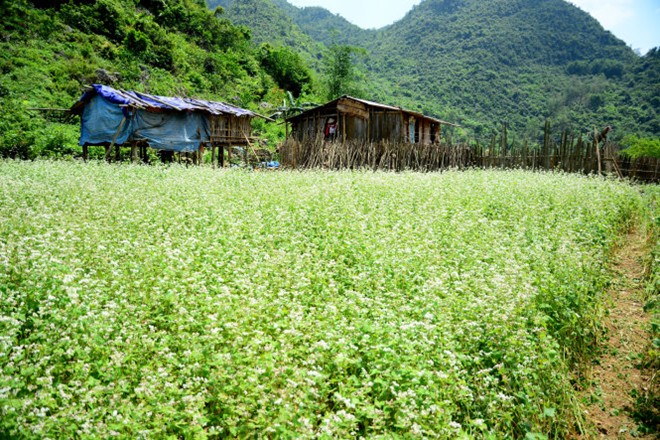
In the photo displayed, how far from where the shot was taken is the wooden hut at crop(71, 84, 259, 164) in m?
17.9

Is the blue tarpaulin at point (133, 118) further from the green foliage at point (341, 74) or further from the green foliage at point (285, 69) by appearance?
the green foliage at point (341, 74)

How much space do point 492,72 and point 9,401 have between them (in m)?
86.3

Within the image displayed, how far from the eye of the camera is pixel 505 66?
80438 mm

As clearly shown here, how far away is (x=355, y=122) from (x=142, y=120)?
1155cm

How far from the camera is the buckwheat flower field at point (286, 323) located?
291 cm

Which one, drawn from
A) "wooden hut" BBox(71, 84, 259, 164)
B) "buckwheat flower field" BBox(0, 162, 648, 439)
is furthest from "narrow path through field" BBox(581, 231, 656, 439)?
"wooden hut" BBox(71, 84, 259, 164)

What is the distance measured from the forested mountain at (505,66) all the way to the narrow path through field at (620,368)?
5747 centimetres

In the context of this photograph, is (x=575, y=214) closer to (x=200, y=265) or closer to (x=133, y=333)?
(x=200, y=265)

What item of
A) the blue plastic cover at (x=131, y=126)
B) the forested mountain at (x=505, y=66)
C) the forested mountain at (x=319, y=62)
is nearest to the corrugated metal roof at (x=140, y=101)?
the blue plastic cover at (x=131, y=126)

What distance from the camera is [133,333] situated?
3654 millimetres

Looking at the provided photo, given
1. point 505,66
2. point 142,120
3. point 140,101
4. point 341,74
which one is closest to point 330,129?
point 142,120

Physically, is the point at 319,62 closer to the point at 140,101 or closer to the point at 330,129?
the point at 330,129

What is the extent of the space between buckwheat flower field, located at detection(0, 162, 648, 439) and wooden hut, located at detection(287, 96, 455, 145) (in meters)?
16.5

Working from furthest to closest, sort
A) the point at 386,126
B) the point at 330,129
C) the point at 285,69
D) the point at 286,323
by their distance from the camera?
1. the point at 285,69
2. the point at 386,126
3. the point at 330,129
4. the point at 286,323
